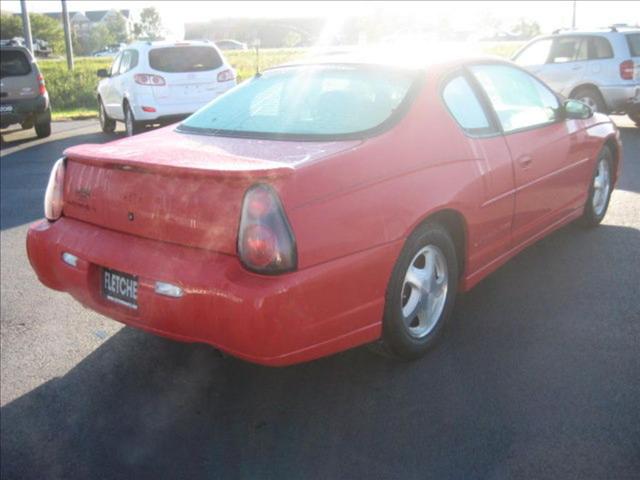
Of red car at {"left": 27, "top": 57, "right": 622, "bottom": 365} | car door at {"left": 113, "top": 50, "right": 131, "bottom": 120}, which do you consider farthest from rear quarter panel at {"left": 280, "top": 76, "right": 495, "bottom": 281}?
car door at {"left": 113, "top": 50, "right": 131, "bottom": 120}

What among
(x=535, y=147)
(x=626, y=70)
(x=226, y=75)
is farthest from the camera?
(x=226, y=75)

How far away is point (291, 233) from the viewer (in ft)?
9.29

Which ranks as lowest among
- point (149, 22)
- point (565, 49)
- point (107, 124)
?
point (107, 124)

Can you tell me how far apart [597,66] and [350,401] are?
10.1 meters

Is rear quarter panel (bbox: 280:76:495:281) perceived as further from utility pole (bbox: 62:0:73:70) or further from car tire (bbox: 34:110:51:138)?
utility pole (bbox: 62:0:73:70)

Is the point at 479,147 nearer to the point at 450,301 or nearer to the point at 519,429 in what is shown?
the point at 450,301

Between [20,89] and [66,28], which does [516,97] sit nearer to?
[20,89]

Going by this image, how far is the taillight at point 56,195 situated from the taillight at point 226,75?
9.19 m

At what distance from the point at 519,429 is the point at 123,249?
1833 mm

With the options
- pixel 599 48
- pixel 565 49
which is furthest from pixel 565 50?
pixel 599 48

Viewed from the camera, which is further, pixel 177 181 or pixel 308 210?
pixel 177 181

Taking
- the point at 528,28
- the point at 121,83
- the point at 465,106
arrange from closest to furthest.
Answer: the point at 465,106 < the point at 121,83 < the point at 528,28

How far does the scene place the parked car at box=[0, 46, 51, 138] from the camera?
13.1 metres

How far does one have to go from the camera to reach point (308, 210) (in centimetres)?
289
